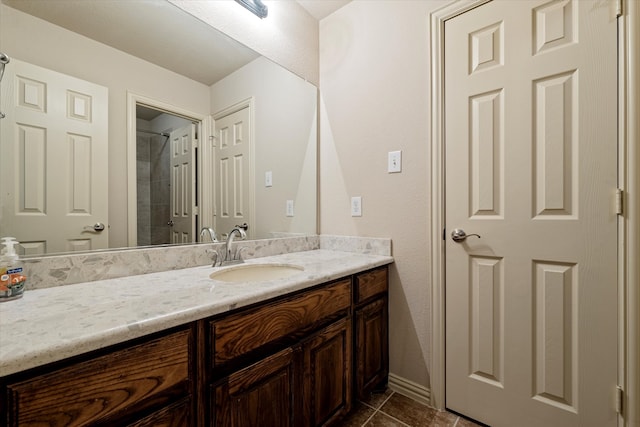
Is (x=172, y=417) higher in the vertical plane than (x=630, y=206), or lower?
lower

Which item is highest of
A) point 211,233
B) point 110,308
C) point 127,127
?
point 127,127

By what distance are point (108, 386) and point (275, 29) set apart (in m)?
1.90

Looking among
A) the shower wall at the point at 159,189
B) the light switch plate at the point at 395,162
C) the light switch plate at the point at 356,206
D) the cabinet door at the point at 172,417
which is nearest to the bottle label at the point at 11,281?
the shower wall at the point at 159,189

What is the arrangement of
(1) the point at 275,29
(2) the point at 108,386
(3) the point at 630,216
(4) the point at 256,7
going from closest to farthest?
(2) the point at 108,386 < (3) the point at 630,216 < (4) the point at 256,7 < (1) the point at 275,29

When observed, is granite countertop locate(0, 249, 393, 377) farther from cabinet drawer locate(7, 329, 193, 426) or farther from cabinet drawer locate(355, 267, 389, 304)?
cabinet drawer locate(355, 267, 389, 304)

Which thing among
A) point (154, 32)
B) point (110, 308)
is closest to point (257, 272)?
point (110, 308)

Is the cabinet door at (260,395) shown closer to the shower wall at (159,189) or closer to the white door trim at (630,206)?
the shower wall at (159,189)

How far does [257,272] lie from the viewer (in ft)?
4.71

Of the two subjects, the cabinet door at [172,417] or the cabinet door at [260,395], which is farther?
the cabinet door at [260,395]

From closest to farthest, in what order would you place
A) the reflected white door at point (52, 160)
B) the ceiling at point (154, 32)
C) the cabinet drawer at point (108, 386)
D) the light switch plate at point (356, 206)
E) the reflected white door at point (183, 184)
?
the cabinet drawer at point (108, 386), the reflected white door at point (52, 160), the ceiling at point (154, 32), the reflected white door at point (183, 184), the light switch plate at point (356, 206)

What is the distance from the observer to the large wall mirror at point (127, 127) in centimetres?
93

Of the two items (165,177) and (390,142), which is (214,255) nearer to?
(165,177)

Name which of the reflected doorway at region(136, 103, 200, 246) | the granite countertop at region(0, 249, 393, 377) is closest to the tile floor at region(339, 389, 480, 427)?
the granite countertop at region(0, 249, 393, 377)

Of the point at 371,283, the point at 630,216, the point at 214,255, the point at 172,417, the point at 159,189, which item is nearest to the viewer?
the point at 172,417
